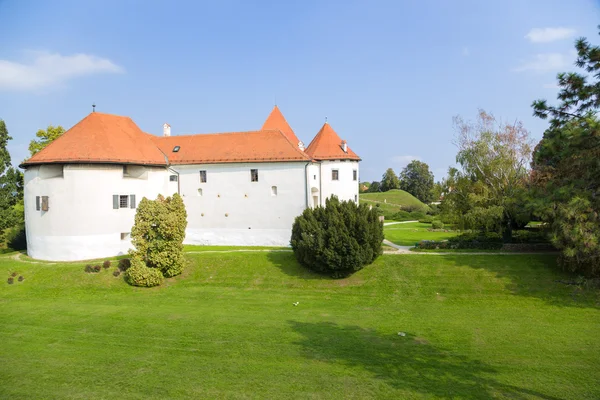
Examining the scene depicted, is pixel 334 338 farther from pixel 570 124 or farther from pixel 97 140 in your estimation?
pixel 97 140

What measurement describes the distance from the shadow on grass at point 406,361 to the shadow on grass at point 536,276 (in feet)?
30.0

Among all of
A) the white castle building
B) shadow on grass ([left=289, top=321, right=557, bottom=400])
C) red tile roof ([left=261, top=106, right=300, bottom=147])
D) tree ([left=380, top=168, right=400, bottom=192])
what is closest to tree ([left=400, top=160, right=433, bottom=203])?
tree ([left=380, top=168, right=400, bottom=192])

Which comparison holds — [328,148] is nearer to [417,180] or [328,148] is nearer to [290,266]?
[290,266]

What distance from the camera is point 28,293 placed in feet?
78.0

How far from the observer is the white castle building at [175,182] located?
28000 millimetres

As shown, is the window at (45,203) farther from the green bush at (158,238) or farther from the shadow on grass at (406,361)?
the shadow on grass at (406,361)

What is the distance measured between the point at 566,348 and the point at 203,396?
12256mm

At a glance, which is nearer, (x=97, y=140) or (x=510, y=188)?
(x=510, y=188)

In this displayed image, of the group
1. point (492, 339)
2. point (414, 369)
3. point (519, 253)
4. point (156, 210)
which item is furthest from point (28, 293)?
point (519, 253)

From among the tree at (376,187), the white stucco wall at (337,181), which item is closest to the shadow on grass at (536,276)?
the white stucco wall at (337,181)

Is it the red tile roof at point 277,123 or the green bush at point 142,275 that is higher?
the red tile roof at point 277,123

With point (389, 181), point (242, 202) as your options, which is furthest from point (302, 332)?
point (389, 181)

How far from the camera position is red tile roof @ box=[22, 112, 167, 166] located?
28078mm

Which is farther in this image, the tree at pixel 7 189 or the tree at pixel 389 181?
the tree at pixel 389 181
